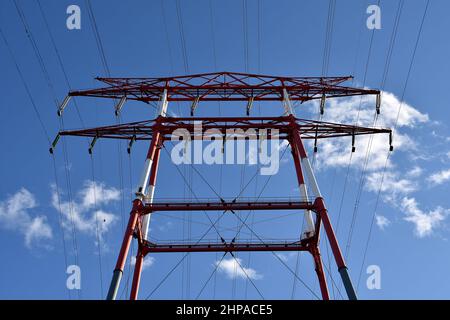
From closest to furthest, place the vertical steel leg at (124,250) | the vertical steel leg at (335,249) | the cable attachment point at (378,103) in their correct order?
the vertical steel leg at (124,250), the vertical steel leg at (335,249), the cable attachment point at (378,103)

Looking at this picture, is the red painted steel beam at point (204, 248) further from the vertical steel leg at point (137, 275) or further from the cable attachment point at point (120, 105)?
the cable attachment point at point (120, 105)

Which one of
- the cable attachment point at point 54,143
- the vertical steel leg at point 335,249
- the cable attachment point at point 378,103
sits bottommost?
the vertical steel leg at point 335,249

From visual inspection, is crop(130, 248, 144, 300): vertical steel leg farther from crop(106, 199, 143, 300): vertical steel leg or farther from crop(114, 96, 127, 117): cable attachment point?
crop(114, 96, 127, 117): cable attachment point

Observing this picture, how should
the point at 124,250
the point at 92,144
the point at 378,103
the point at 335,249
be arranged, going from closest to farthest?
the point at 124,250, the point at 335,249, the point at 92,144, the point at 378,103

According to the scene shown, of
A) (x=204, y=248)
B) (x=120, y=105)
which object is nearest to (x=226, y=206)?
(x=204, y=248)

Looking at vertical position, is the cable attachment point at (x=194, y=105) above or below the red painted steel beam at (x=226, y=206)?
above

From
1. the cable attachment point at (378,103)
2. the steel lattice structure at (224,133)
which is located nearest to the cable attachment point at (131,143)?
the steel lattice structure at (224,133)

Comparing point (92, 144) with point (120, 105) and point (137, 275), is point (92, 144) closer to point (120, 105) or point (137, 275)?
point (120, 105)

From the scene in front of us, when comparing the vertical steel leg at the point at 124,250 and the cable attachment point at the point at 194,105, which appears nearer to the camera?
the vertical steel leg at the point at 124,250

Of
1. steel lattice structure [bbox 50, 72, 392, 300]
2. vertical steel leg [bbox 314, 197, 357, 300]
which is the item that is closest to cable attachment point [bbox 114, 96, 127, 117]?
steel lattice structure [bbox 50, 72, 392, 300]

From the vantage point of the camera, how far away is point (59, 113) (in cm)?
2056
